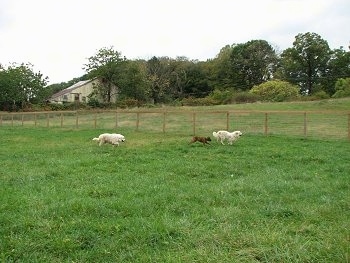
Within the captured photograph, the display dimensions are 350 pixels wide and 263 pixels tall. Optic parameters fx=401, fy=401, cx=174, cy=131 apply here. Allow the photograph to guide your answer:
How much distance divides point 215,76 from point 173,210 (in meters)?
71.0

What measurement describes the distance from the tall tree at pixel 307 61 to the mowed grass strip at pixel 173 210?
62461mm

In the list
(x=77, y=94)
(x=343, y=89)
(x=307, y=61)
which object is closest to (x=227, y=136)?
(x=343, y=89)

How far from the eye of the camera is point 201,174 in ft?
31.9

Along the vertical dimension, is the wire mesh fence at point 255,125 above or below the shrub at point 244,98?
below

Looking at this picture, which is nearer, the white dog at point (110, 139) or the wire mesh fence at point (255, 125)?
the white dog at point (110, 139)

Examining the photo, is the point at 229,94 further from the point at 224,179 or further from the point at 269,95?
the point at 224,179

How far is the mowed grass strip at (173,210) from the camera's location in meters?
4.54

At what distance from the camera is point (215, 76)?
249 feet

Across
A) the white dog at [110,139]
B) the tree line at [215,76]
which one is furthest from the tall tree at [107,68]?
the white dog at [110,139]

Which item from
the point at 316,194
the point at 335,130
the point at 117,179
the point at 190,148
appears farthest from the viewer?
the point at 335,130

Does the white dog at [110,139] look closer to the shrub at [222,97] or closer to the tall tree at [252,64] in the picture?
the shrub at [222,97]

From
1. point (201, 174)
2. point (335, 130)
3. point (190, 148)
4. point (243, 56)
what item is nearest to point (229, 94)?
point (243, 56)

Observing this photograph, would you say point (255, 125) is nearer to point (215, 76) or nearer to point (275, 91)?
point (275, 91)

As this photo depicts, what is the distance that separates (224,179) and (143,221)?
394cm
